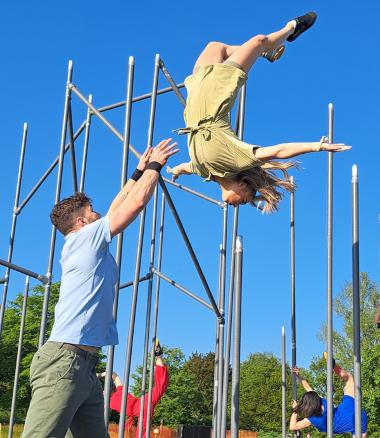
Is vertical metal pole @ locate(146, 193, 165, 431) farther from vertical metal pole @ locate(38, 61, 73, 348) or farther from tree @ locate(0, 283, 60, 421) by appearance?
tree @ locate(0, 283, 60, 421)

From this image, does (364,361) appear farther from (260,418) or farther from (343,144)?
(343,144)

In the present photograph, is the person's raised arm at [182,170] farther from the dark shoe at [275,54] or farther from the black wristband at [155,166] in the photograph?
the black wristband at [155,166]

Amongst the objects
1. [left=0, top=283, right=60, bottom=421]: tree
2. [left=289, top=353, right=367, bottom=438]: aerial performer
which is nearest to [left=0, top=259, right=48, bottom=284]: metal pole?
[left=289, top=353, right=367, bottom=438]: aerial performer

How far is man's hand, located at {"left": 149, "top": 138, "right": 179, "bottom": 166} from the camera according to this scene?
304 centimetres

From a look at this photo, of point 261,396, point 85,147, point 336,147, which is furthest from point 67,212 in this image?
point 261,396

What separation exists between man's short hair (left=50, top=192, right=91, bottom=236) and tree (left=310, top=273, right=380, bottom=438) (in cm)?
2053

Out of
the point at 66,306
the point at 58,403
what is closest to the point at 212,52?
the point at 66,306

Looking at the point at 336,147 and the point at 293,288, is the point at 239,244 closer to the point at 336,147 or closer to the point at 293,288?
the point at 336,147

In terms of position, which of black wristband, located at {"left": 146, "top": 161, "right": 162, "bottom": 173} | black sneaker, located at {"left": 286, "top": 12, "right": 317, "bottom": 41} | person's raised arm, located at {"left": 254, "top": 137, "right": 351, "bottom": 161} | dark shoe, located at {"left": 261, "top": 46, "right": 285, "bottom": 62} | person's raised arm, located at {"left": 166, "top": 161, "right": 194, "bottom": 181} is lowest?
black wristband, located at {"left": 146, "top": 161, "right": 162, "bottom": 173}

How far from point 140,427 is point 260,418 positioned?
32.0 m

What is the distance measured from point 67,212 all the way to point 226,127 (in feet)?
4.28

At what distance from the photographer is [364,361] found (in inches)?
899

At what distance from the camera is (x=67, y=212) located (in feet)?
10.2

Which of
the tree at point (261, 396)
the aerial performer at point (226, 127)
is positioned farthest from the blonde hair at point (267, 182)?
the tree at point (261, 396)
